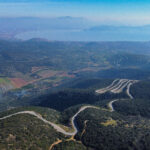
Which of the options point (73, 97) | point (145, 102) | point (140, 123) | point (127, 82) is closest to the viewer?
point (140, 123)

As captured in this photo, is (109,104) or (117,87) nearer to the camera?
(109,104)

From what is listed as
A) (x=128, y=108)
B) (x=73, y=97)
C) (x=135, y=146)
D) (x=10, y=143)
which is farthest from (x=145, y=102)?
(x=10, y=143)

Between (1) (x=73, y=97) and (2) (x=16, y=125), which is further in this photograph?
(1) (x=73, y=97)

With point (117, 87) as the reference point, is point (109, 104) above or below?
below

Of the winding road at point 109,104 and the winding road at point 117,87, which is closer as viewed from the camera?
the winding road at point 109,104

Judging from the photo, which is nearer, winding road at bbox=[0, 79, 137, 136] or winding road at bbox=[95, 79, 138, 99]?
winding road at bbox=[0, 79, 137, 136]

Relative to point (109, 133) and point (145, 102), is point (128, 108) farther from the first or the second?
point (109, 133)

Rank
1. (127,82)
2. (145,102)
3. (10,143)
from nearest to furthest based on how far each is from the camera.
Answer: (10,143) → (145,102) → (127,82)

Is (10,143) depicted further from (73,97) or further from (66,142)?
(73,97)

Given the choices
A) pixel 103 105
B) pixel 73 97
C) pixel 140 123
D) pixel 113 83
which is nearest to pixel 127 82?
pixel 113 83
